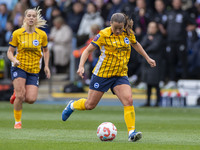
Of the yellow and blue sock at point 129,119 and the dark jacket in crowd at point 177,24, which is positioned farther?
the dark jacket in crowd at point 177,24

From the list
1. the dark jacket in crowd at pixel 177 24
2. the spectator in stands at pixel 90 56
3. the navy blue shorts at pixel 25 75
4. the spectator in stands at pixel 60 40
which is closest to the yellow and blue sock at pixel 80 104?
the navy blue shorts at pixel 25 75

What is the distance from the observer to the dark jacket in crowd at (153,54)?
58.1 ft

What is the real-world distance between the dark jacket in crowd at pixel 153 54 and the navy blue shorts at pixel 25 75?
21.1 feet

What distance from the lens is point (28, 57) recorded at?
11883mm

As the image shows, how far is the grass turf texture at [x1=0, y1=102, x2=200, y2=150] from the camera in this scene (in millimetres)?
8891

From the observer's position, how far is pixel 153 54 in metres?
17.8

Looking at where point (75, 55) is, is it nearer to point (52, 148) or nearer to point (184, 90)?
point (184, 90)

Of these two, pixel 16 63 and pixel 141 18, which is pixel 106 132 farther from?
pixel 141 18

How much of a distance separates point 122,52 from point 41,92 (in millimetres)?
11585

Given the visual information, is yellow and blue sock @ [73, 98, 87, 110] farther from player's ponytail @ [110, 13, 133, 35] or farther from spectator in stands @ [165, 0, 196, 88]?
spectator in stands @ [165, 0, 196, 88]

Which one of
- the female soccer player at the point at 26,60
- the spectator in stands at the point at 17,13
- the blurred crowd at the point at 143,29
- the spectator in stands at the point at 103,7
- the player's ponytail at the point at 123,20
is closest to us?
the player's ponytail at the point at 123,20

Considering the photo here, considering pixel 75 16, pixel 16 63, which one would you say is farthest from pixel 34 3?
pixel 16 63

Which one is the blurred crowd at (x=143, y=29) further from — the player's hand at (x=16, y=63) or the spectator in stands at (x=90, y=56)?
the player's hand at (x=16, y=63)

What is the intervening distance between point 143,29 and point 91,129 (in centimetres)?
870
